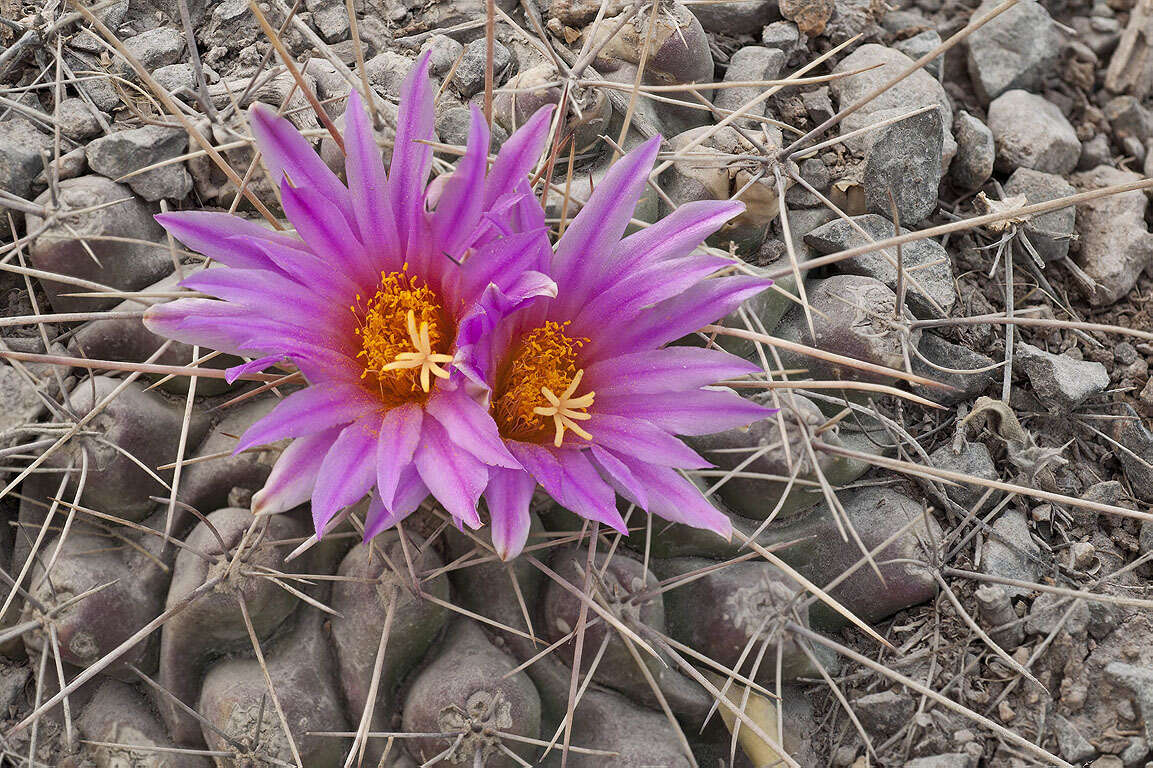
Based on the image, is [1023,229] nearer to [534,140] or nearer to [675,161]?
[675,161]

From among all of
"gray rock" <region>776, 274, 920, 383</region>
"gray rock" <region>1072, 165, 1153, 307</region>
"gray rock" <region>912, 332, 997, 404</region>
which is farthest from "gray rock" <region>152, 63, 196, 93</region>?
"gray rock" <region>1072, 165, 1153, 307</region>

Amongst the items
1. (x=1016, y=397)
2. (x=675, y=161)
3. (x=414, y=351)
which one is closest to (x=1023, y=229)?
(x=1016, y=397)

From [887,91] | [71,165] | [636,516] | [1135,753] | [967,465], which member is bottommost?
[1135,753]

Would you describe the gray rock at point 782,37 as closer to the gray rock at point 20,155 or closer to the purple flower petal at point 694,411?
the purple flower petal at point 694,411

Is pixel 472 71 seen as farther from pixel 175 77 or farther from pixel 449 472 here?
pixel 449 472

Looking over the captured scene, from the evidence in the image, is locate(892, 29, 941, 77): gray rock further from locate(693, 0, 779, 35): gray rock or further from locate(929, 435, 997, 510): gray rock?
locate(929, 435, 997, 510): gray rock

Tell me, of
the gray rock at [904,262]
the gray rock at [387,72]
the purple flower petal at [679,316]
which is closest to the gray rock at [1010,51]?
the gray rock at [904,262]

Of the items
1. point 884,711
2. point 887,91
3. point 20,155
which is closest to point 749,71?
point 887,91
